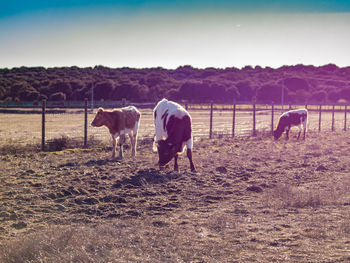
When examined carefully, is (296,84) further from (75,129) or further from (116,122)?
(116,122)

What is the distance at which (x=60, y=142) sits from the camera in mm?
14570

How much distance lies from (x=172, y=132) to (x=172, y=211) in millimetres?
3918

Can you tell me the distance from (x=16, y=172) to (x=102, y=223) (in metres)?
4.90

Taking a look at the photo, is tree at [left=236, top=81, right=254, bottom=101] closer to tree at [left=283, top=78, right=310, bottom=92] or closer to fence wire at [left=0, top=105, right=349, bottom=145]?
tree at [left=283, top=78, right=310, bottom=92]

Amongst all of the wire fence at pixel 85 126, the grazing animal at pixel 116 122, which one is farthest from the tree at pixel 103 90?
the grazing animal at pixel 116 122

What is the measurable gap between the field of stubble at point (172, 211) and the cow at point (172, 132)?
1.59ft

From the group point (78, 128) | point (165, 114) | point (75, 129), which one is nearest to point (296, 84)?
point (78, 128)

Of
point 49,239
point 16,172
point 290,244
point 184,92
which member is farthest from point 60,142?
point 184,92

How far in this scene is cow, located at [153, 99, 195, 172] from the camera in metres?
9.88

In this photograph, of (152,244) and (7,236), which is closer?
(152,244)

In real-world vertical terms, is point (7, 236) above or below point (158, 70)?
below

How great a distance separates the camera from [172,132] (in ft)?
33.8

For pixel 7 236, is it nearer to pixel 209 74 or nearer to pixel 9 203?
pixel 9 203

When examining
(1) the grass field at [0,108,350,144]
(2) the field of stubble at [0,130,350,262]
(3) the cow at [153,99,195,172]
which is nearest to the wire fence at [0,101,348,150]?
(1) the grass field at [0,108,350,144]
